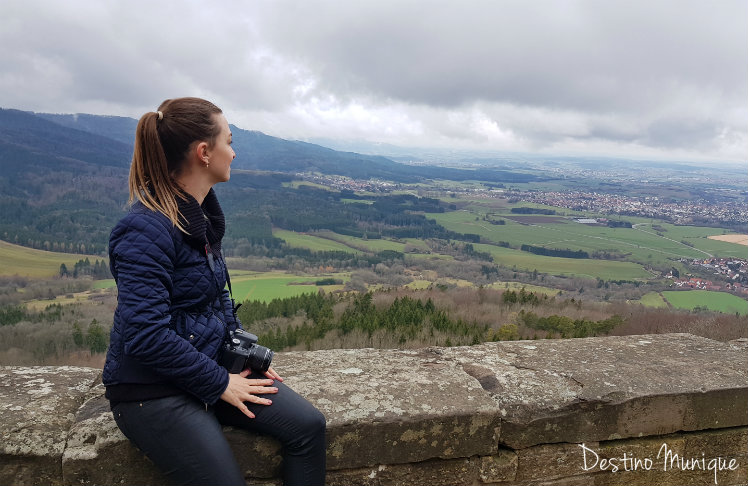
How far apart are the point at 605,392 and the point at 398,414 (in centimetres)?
123

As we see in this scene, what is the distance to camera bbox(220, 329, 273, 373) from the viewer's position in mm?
2129

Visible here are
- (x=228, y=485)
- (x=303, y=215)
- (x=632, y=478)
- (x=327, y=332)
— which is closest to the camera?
(x=228, y=485)

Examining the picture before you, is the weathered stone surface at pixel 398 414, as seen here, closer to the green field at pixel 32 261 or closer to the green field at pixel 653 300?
the green field at pixel 653 300

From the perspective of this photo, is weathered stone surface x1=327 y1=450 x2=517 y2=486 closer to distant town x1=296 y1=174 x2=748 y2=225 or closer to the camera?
the camera

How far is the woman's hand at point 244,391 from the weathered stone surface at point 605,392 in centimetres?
125

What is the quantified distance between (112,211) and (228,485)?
118m

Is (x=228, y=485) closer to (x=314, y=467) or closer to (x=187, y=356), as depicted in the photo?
(x=314, y=467)

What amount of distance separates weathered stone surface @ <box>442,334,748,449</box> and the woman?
115 cm

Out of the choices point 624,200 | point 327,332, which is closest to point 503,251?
point 327,332

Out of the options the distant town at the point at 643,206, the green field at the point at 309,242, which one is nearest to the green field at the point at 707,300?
the green field at the point at 309,242

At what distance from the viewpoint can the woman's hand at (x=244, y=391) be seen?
1.95 m

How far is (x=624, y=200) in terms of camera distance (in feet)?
363

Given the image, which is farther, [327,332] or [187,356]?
[327,332]

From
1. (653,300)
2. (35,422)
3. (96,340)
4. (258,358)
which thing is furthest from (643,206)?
(35,422)
